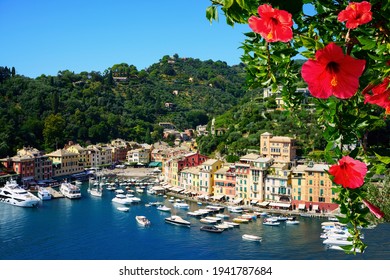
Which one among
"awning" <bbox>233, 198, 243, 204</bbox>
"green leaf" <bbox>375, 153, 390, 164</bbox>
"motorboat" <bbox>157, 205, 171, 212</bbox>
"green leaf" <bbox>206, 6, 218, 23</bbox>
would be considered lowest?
"motorboat" <bbox>157, 205, 171, 212</bbox>

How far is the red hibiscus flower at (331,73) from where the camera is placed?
0.42 metres

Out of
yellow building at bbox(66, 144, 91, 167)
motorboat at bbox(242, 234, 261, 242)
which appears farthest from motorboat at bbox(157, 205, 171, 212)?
yellow building at bbox(66, 144, 91, 167)

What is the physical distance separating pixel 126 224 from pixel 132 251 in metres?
2.90

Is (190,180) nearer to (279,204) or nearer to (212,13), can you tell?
(279,204)

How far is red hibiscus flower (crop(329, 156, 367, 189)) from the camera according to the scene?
47cm

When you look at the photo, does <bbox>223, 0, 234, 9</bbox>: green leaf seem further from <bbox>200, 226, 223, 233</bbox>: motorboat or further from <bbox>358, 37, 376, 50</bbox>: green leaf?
<bbox>200, 226, 223, 233</bbox>: motorboat

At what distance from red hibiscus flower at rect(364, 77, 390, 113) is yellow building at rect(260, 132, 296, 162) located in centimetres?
1568

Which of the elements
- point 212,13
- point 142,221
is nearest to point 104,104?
point 142,221

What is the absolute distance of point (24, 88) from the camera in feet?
92.8

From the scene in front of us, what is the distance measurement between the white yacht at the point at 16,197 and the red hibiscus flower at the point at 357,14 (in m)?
16.3

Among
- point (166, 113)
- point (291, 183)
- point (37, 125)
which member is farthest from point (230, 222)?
point (166, 113)

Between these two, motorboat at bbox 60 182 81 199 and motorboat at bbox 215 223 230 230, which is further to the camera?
motorboat at bbox 60 182 81 199

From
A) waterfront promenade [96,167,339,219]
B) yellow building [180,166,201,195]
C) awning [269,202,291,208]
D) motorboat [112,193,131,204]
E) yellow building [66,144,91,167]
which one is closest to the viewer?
waterfront promenade [96,167,339,219]
